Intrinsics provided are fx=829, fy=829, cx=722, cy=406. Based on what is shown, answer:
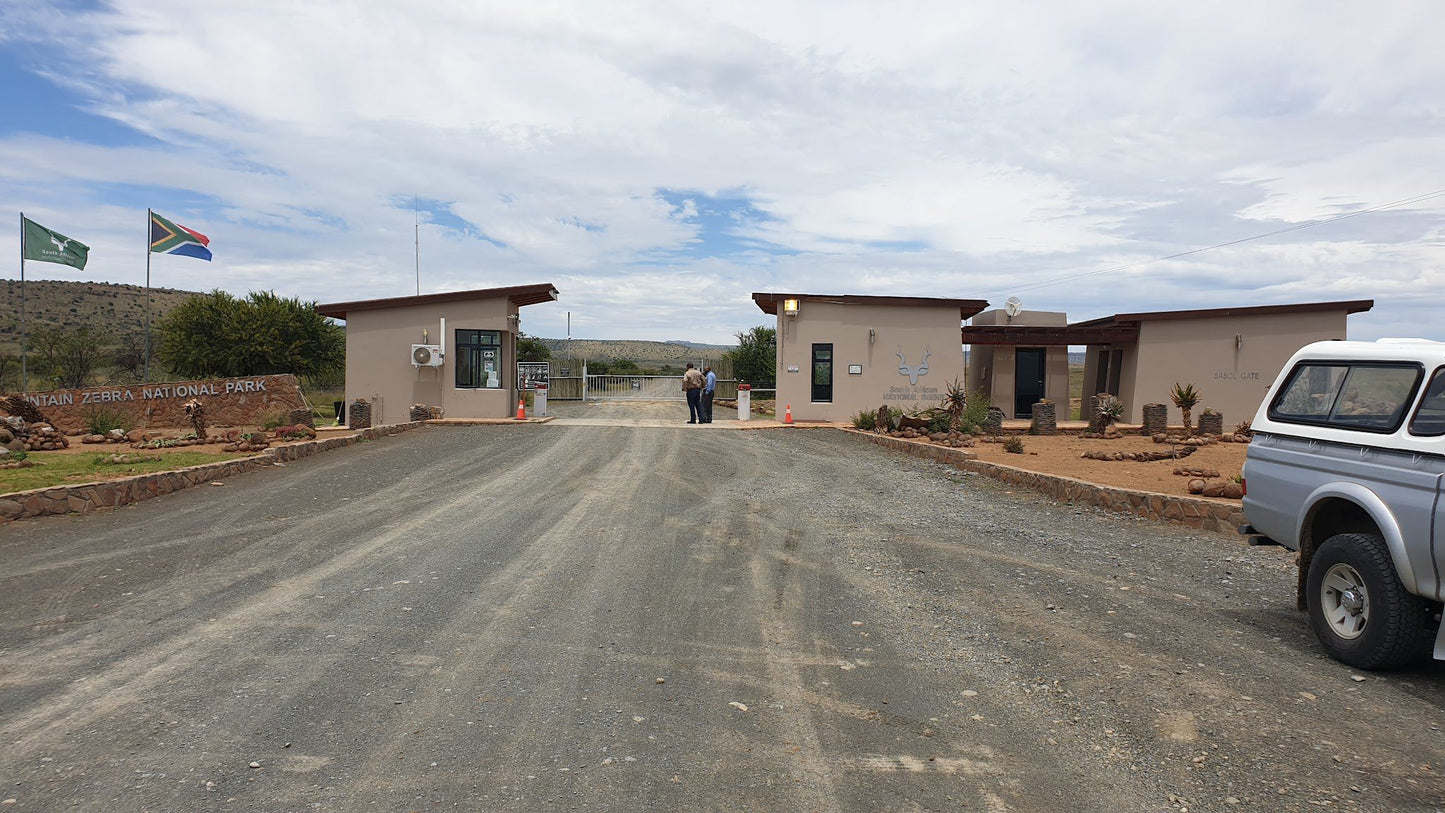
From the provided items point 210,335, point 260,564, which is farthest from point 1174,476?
point 210,335

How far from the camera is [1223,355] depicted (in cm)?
2394

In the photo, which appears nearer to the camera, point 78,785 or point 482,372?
point 78,785

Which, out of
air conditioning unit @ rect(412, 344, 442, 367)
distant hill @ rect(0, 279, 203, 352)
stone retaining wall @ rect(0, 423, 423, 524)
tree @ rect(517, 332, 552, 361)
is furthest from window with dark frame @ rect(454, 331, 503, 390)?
distant hill @ rect(0, 279, 203, 352)

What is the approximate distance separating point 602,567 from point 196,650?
317 cm

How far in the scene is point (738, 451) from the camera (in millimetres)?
17344

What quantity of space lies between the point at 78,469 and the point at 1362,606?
14.8m

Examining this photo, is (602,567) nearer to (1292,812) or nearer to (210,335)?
(1292,812)

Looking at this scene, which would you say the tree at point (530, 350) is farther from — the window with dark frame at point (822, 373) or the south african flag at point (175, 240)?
the window with dark frame at point (822, 373)

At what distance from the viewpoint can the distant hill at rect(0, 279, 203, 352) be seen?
50.1 meters

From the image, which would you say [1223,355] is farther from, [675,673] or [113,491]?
[113,491]

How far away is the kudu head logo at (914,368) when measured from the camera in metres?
25.2

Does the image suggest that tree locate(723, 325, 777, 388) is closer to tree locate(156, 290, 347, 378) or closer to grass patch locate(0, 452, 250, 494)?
tree locate(156, 290, 347, 378)

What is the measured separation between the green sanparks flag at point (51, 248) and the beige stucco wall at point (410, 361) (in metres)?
7.89

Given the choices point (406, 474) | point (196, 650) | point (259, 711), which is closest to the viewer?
point (259, 711)
